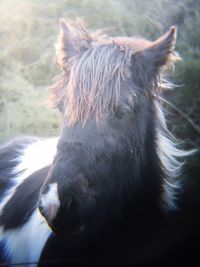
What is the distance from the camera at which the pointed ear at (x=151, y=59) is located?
1.49 metres

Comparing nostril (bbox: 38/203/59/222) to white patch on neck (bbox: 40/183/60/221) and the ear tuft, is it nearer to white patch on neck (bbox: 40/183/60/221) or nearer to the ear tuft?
white patch on neck (bbox: 40/183/60/221)

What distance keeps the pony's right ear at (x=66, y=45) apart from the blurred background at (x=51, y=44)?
174 millimetres

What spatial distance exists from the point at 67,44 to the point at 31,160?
478mm

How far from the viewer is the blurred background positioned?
1791 millimetres

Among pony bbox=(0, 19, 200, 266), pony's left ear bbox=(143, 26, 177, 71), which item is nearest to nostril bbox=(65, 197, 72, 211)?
pony bbox=(0, 19, 200, 266)

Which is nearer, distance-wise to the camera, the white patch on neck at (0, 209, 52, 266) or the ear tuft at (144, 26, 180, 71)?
the ear tuft at (144, 26, 180, 71)

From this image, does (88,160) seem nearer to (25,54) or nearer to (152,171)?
(152,171)

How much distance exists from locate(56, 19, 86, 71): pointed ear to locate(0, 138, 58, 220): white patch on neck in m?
0.29

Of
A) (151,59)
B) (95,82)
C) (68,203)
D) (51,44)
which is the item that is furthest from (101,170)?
(51,44)

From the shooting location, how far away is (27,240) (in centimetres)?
166

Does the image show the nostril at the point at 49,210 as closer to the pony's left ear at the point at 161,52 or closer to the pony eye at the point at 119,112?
the pony eye at the point at 119,112

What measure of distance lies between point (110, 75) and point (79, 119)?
0.56ft

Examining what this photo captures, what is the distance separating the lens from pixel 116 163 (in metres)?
1.51

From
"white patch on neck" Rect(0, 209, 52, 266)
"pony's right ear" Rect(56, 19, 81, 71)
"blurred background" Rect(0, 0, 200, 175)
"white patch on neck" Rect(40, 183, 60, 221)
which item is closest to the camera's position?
"white patch on neck" Rect(40, 183, 60, 221)
